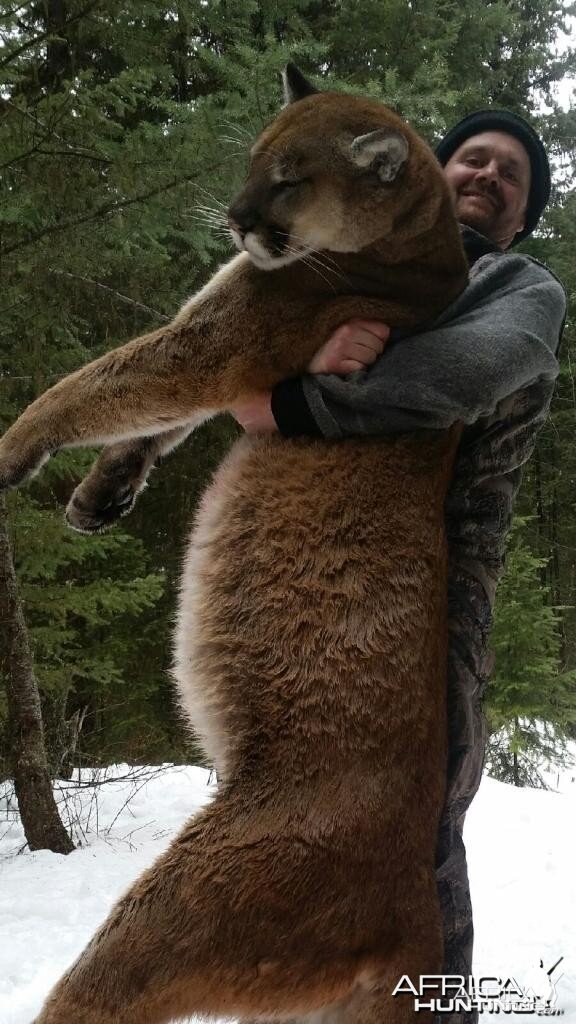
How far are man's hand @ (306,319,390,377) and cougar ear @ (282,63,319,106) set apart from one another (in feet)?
3.47

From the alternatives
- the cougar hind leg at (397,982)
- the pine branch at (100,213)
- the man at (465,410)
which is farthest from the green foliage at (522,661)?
the cougar hind leg at (397,982)

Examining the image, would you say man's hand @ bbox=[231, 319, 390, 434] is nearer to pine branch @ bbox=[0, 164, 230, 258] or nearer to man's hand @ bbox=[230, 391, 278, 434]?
man's hand @ bbox=[230, 391, 278, 434]

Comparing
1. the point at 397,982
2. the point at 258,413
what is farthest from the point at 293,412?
the point at 397,982

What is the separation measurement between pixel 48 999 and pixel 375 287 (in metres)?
2.02

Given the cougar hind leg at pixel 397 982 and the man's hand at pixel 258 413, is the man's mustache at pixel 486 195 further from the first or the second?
the cougar hind leg at pixel 397 982

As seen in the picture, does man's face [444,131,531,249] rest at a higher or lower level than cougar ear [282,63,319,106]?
lower

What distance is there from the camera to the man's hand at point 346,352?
2.21 m

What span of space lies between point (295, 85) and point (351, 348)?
47.2 inches

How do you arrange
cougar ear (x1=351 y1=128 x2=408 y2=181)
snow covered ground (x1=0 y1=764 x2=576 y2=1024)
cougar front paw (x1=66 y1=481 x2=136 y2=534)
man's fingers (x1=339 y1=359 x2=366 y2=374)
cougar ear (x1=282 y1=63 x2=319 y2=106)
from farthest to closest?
snow covered ground (x1=0 y1=764 x2=576 y2=1024) < cougar ear (x1=282 y1=63 x2=319 y2=106) < cougar front paw (x1=66 y1=481 x2=136 y2=534) < cougar ear (x1=351 y1=128 x2=408 y2=181) < man's fingers (x1=339 y1=359 x2=366 y2=374)

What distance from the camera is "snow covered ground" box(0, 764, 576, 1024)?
13.4ft

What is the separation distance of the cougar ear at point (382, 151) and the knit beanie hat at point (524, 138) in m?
0.75

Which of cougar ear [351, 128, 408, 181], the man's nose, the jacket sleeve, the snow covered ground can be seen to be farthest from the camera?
the snow covered ground

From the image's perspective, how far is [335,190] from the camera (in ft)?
7.97

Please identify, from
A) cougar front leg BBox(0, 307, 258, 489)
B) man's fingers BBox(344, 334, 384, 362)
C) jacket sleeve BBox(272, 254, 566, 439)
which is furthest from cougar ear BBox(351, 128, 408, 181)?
cougar front leg BBox(0, 307, 258, 489)
